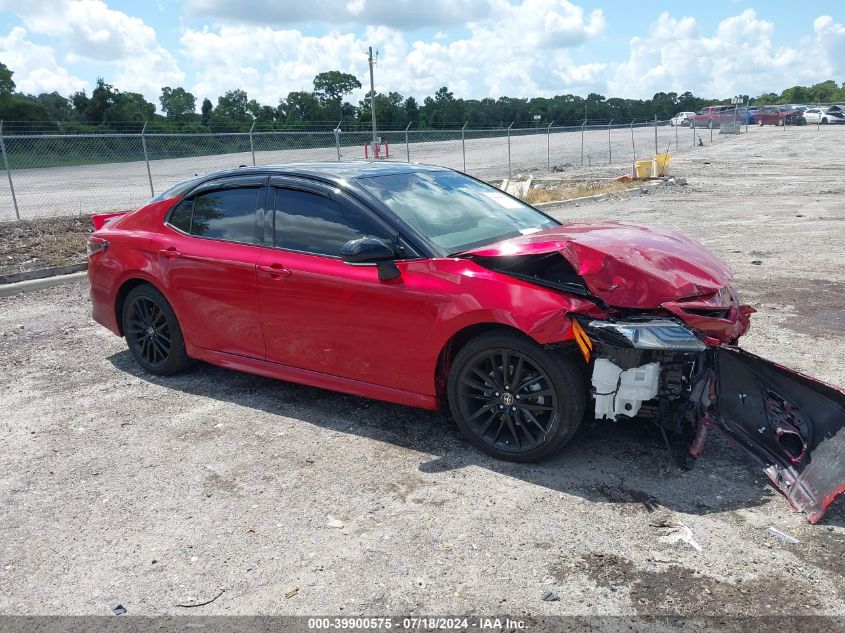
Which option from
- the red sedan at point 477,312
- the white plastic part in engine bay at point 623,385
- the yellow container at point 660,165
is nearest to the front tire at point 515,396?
the red sedan at point 477,312

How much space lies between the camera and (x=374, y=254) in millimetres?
4051

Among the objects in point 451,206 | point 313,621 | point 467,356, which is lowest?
point 313,621

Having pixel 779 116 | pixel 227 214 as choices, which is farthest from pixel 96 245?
pixel 779 116

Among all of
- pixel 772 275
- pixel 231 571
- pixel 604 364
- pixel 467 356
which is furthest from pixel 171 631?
pixel 772 275

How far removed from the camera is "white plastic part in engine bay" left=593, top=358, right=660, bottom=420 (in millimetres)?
3615

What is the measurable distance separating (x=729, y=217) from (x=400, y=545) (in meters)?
12.2

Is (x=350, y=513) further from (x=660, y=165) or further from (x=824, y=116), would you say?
(x=824, y=116)

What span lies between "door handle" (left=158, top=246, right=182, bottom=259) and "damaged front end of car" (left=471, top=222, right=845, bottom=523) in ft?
7.89

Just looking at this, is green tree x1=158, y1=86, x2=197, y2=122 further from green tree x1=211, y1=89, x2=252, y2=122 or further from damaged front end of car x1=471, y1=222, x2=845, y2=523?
damaged front end of car x1=471, y1=222, x2=845, y2=523

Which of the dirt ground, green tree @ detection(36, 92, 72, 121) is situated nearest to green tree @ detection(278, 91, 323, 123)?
green tree @ detection(36, 92, 72, 121)

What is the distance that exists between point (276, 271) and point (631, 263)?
223cm

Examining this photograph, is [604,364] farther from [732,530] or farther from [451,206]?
[451,206]

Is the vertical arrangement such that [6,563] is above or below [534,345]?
below

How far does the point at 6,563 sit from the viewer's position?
3307 mm
